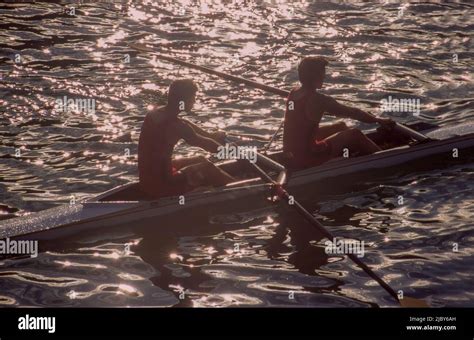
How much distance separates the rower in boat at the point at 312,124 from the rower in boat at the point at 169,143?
5.35 ft

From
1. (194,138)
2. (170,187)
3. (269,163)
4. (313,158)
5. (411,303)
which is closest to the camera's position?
(411,303)

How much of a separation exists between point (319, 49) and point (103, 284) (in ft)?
47.1

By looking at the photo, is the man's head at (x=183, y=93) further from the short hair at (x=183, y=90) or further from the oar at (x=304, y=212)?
the oar at (x=304, y=212)

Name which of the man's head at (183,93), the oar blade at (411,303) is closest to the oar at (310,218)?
the oar blade at (411,303)

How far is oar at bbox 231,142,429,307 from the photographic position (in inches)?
451

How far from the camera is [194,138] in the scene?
13.5 m

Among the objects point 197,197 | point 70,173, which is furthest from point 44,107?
point 197,197

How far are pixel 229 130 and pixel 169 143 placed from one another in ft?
19.7

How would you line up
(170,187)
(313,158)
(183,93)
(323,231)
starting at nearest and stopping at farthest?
(323,231)
(183,93)
(170,187)
(313,158)

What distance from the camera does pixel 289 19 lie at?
27656 millimetres

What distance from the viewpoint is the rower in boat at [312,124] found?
14.7 meters

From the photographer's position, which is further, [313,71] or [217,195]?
[313,71]

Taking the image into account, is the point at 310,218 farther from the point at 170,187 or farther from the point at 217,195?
the point at 170,187

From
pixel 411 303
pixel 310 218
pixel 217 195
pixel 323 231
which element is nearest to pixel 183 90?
pixel 217 195
